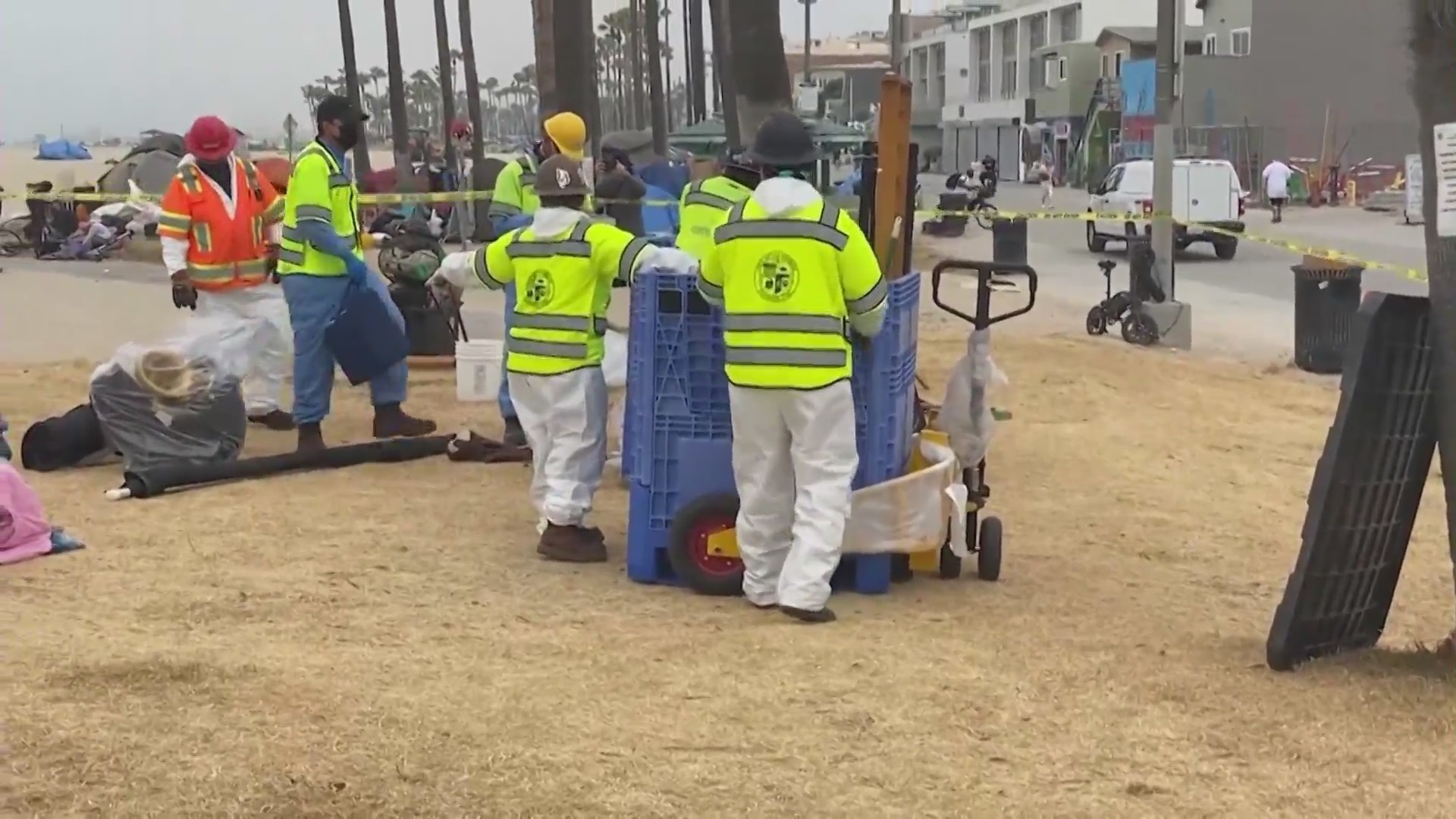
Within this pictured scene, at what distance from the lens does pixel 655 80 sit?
36906 millimetres

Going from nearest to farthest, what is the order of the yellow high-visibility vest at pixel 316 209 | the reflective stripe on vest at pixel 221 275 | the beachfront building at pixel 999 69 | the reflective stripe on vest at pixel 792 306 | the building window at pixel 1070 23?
the reflective stripe on vest at pixel 792 306 < the yellow high-visibility vest at pixel 316 209 < the reflective stripe on vest at pixel 221 275 < the beachfront building at pixel 999 69 < the building window at pixel 1070 23

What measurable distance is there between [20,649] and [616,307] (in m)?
6.00

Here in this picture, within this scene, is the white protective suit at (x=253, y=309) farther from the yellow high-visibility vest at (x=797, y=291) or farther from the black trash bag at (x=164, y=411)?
the yellow high-visibility vest at (x=797, y=291)

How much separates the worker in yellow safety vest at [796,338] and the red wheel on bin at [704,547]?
0.23m

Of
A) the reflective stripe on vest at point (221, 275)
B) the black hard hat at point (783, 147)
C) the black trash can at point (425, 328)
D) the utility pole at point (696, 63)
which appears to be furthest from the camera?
the utility pole at point (696, 63)

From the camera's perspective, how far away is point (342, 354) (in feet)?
30.6

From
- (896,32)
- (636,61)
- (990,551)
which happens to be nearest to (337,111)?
(990,551)

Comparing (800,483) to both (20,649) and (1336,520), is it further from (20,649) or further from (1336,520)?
(20,649)

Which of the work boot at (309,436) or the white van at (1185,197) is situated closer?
the work boot at (309,436)

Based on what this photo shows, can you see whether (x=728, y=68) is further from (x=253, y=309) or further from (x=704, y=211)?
(x=704, y=211)

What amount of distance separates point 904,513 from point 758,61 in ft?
35.1

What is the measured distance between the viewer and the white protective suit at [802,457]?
6.03m

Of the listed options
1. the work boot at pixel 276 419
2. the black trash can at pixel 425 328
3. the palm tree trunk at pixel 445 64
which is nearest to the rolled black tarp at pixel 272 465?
the work boot at pixel 276 419

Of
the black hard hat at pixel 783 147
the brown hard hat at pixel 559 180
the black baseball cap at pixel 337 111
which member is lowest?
the brown hard hat at pixel 559 180
